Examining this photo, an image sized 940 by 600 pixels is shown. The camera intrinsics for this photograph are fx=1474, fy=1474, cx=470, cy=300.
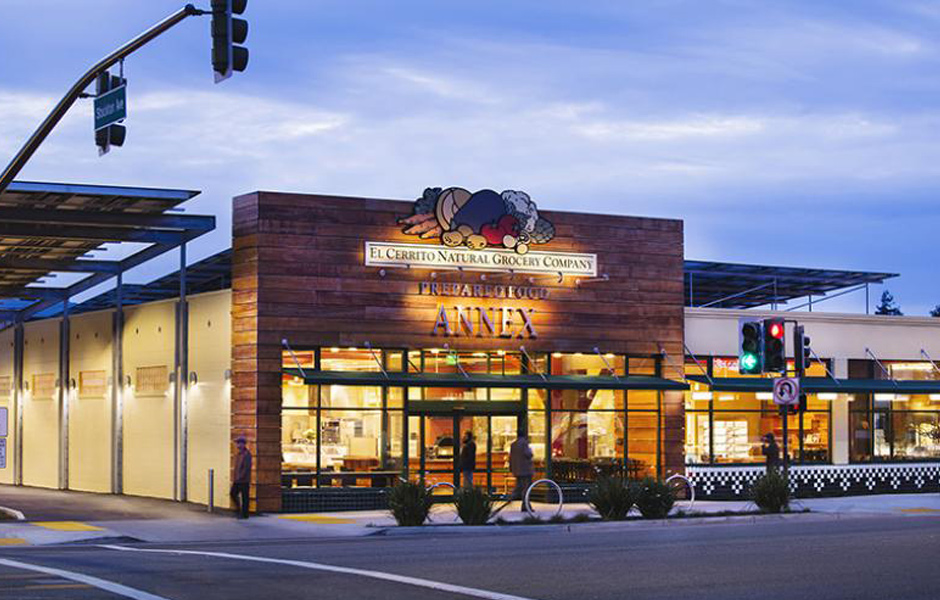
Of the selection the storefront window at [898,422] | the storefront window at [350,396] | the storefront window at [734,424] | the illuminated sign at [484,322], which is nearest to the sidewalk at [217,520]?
the storefront window at [734,424]

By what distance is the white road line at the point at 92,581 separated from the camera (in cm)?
1452

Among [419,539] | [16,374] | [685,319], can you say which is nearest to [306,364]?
[419,539]

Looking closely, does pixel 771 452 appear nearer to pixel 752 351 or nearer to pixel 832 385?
pixel 832 385

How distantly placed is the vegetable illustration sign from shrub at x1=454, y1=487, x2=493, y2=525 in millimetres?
7145

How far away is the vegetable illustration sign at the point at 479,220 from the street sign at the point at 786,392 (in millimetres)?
7013

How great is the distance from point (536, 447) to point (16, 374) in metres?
17.5

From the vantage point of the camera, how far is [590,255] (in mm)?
33594

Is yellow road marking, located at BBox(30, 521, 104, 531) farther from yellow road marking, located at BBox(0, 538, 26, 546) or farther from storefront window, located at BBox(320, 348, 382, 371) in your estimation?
storefront window, located at BBox(320, 348, 382, 371)

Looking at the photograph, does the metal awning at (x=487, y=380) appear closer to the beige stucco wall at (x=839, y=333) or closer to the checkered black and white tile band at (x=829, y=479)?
the beige stucco wall at (x=839, y=333)

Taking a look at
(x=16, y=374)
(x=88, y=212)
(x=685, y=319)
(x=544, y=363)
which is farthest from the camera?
(x=16, y=374)

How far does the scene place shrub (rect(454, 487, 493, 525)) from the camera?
86.2ft

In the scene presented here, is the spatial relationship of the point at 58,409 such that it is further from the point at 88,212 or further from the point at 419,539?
the point at 419,539

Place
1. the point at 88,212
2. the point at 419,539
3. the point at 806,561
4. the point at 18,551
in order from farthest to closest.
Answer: the point at 88,212, the point at 419,539, the point at 18,551, the point at 806,561

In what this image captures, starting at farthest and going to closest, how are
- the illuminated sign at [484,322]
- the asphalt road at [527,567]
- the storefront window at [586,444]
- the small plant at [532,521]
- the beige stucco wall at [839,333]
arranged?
the beige stucco wall at [839,333] < the storefront window at [586,444] < the illuminated sign at [484,322] < the small plant at [532,521] < the asphalt road at [527,567]
